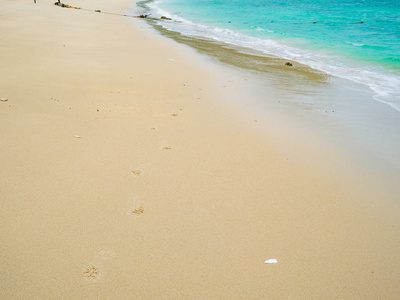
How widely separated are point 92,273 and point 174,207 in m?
0.82

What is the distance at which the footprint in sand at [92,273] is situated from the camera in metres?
1.60

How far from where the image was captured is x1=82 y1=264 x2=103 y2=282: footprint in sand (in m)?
1.60

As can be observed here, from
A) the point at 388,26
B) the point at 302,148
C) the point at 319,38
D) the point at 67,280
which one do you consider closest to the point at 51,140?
the point at 67,280

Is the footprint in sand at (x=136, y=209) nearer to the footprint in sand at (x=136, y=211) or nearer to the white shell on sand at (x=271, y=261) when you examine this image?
the footprint in sand at (x=136, y=211)

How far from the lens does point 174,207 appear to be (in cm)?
221

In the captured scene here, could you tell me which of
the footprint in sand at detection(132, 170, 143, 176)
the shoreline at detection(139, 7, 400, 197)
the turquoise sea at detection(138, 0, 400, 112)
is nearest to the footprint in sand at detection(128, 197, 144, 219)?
the footprint in sand at detection(132, 170, 143, 176)

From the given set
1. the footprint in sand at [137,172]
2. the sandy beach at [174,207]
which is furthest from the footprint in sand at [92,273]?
the footprint in sand at [137,172]

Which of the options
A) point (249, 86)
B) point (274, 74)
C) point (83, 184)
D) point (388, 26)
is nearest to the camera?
point (83, 184)

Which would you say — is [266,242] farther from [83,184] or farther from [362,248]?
[83,184]

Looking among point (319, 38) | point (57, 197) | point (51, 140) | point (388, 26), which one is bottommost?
point (57, 197)

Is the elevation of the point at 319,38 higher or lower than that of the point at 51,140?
higher

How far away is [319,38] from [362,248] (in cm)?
1436

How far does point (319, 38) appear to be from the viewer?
13.4 meters

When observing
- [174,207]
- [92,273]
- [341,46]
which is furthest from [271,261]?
[341,46]
